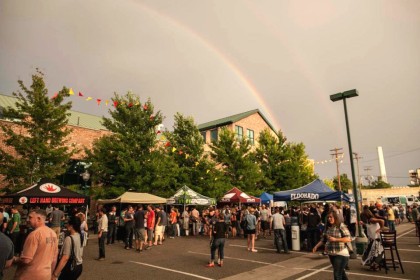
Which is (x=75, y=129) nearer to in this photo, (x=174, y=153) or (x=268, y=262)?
(x=174, y=153)

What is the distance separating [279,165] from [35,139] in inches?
1029

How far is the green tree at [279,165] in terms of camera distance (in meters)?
34.8

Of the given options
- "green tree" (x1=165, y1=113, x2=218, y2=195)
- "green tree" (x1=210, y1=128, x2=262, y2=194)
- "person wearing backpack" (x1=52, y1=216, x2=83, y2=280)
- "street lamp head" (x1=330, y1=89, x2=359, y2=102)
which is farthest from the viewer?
"green tree" (x1=210, y1=128, x2=262, y2=194)

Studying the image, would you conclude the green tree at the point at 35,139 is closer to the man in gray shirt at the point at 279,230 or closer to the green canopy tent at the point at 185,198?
the green canopy tent at the point at 185,198

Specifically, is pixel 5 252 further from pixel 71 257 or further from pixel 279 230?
pixel 279 230

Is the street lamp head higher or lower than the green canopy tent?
higher

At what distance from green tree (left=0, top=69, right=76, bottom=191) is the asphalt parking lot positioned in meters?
8.14

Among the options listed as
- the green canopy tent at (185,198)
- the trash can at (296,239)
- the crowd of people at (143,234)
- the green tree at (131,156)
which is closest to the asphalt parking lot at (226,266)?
the crowd of people at (143,234)

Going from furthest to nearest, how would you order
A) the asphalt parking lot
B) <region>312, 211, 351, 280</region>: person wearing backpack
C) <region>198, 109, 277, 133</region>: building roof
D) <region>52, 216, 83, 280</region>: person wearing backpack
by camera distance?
<region>198, 109, 277, 133</region>: building roof
the asphalt parking lot
<region>312, 211, 351, 280</region>: person wearing backpack
<region>52, 216, 83, 280</region>: person wearing backpack

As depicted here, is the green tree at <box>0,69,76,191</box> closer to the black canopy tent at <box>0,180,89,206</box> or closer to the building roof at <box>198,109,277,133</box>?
the black canopy tent at <box>0,180,89,206</box>

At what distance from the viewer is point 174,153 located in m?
28.8

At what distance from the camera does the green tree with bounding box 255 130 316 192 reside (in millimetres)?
34844

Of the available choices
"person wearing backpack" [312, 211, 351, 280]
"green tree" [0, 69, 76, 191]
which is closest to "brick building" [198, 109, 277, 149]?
"green tree" [0, 69, 76, 191]

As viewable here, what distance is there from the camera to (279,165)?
35375 mm
